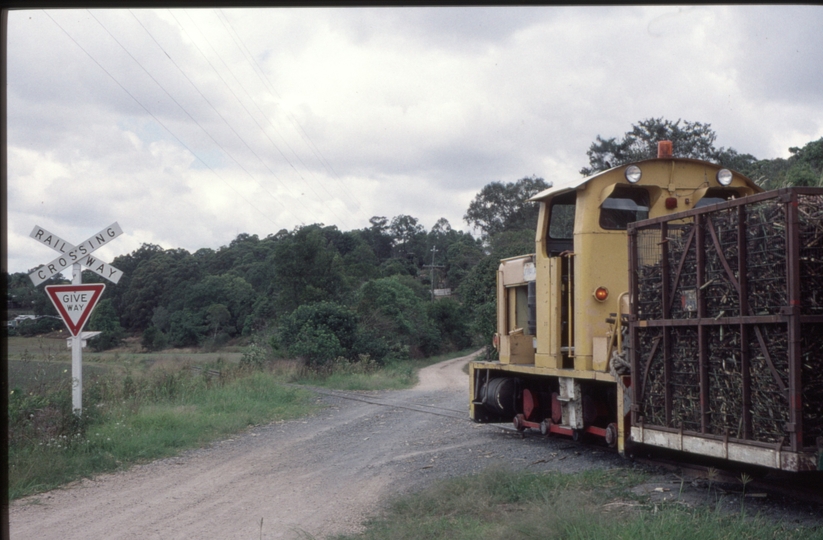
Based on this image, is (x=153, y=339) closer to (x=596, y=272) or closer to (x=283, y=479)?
(x=283, y=479)

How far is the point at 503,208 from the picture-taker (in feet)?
211

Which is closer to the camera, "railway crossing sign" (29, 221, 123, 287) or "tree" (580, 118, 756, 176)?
"railway crossing sign" (29, 221, 123, 287)

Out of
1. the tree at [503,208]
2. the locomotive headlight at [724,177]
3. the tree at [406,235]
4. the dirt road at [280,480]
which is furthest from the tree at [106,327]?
the tree at [406,235]

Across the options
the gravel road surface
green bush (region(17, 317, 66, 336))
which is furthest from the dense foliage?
the gravel road surface

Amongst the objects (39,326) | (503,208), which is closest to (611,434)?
(39,326)

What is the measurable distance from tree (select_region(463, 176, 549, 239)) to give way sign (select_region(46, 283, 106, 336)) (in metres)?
51.4

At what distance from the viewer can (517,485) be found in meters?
7.03

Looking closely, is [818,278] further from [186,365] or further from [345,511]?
[186,365]

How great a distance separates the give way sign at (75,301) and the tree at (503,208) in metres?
51.4

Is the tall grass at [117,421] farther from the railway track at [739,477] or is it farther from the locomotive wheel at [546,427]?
the railway track at [739,477]

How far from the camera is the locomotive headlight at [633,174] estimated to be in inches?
336

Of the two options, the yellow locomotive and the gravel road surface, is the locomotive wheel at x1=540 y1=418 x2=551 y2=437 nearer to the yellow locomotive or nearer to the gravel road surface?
the yellow locomotive

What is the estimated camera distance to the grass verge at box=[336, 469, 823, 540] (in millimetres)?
4961

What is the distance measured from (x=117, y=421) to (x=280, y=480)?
3742 millimetres
